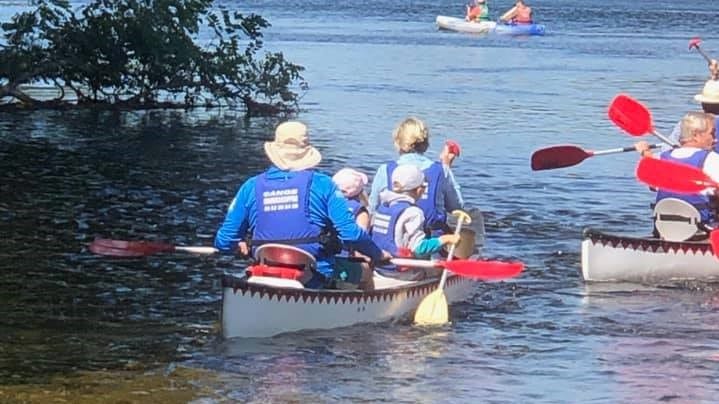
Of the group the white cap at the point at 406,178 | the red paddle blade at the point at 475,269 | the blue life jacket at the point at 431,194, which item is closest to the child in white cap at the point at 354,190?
the white cap at the point at 406,178

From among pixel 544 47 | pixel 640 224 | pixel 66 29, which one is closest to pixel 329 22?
pixel 544 47

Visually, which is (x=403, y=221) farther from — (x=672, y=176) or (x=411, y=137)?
(x=672, y=176)

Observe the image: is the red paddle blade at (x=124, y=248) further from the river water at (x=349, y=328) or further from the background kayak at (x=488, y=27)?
the background kayak at (x=488, y=27)

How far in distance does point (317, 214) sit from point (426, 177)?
5.80 feet

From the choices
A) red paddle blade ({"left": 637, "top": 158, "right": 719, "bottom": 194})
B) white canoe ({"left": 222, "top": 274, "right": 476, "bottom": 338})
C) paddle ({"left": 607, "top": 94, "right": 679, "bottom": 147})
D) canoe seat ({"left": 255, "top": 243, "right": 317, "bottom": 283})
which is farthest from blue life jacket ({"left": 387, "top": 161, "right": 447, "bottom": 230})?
paddle ({"left": 607, "top": 94, "right": 679, "bottom": 147})

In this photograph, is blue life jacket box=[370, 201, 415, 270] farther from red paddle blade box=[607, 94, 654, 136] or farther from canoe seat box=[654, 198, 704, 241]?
red paddle blade box=[607, 94, 654, 136]

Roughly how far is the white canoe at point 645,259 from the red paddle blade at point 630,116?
122 centimetres

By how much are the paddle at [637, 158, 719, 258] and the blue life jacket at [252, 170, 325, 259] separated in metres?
3.01

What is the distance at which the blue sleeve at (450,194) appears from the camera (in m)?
11.6

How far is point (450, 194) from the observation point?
458 inches

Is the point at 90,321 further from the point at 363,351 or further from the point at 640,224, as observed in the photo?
the point at 640,224

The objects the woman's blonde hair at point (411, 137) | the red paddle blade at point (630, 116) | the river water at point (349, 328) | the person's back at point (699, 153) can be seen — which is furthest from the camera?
the red paddle blade at point (630, 116)

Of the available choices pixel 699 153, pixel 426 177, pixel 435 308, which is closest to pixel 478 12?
pixel 699 153

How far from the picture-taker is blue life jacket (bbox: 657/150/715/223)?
11.9 metres
